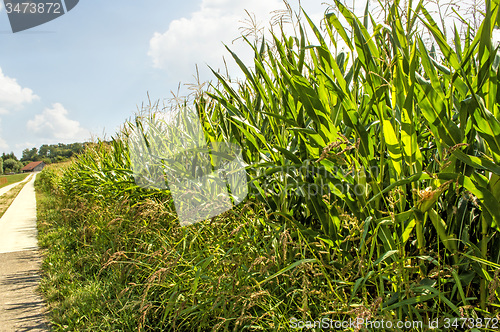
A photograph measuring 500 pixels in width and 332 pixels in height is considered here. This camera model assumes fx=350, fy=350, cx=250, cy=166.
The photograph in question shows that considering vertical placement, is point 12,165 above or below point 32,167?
above

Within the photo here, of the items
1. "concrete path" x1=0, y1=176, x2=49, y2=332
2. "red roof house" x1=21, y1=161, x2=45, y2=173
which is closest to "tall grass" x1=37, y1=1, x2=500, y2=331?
"concrete path" x1=0, y1=176, x2=49, y2=332

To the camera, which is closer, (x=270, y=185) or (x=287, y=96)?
(x=287, y=96)

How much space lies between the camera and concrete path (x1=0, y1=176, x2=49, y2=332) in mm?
2135

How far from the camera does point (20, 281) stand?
288cm

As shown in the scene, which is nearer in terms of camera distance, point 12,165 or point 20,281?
point 20,281

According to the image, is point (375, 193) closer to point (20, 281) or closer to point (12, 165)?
point (20, 281)

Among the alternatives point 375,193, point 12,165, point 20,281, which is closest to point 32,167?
point 12,165

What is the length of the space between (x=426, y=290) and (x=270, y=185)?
2.72 ft

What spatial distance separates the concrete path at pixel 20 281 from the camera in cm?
213

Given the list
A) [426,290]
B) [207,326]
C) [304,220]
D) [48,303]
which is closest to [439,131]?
[426,290]

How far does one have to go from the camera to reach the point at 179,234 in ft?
7.02

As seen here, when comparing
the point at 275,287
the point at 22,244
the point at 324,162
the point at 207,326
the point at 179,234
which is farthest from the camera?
the point at 22,244

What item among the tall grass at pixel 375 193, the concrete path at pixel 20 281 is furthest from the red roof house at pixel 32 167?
the tall grass at pixel 375 193

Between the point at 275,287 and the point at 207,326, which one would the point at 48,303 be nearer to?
the point at 207,326
